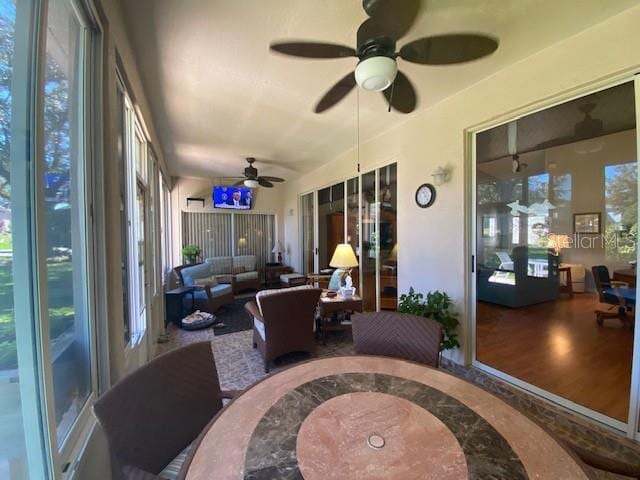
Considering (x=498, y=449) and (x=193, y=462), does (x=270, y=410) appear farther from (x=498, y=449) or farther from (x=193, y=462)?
(x=498, y=449)

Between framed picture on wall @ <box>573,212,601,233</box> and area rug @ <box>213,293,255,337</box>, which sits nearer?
framed picture on wall @ <box>573,212,601,233</box>

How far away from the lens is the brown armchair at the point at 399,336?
5.19 feet

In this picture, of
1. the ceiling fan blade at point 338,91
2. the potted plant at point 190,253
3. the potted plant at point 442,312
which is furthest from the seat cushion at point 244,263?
the ceiling fan blade at point 338,91

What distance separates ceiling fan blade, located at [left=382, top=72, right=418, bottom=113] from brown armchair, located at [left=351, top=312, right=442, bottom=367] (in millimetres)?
1673

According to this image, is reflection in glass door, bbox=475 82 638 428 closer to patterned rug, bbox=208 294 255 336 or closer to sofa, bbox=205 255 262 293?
patterned rug, bbox=208 294 255 336

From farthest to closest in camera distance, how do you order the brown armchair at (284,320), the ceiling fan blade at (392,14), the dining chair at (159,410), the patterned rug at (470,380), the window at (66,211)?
the brown armchair at (284,320)
the patterned rug at (470,380)
the ceiling fan blade at (392,14)
the window at (66,211)
the dining chair at (159,410)

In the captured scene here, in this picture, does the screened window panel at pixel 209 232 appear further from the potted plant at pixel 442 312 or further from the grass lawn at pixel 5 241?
the grass lawn at pixel 5 241

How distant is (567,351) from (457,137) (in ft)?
8.16

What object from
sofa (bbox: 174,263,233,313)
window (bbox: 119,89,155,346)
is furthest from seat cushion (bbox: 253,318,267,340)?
sofa (bbox: 174,263,233,313)

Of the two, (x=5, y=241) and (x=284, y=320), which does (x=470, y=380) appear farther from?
(x=5, y=241)

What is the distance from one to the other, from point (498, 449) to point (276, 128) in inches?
143

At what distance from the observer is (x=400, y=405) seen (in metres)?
1.03

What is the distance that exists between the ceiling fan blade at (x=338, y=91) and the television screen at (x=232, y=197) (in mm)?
4735

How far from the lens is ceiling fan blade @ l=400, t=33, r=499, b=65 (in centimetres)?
150
